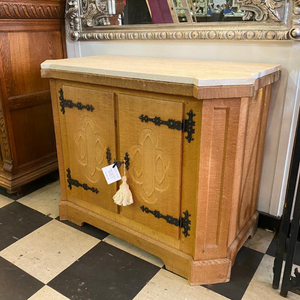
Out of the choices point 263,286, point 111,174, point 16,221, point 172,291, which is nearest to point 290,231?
point 263,286

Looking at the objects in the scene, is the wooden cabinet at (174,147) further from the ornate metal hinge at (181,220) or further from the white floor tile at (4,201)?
the white floor tile at (4,201)

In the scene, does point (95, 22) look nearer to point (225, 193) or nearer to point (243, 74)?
point (243, 74)

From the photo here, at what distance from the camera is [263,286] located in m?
1.32

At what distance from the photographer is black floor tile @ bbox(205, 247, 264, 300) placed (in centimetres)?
129

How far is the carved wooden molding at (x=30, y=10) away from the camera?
66.6 inches

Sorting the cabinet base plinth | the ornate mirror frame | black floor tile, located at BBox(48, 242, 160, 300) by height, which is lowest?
black floor tile, located at BBox(48, 242, 160, 300)

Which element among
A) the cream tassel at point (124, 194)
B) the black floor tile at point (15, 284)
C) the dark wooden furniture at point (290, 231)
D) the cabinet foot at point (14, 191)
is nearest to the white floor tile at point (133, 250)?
the cream tassel at point (124, 194)

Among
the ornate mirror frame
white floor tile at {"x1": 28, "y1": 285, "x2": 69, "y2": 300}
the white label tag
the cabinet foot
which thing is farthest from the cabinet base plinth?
the ornate mirror frame

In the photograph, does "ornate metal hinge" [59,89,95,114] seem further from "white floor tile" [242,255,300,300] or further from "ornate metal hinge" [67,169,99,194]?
"white floor tile" [242,255,300,300]

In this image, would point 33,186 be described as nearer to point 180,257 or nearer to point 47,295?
point 47,295

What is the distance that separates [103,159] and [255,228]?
2.85 ft

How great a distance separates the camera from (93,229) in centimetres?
170

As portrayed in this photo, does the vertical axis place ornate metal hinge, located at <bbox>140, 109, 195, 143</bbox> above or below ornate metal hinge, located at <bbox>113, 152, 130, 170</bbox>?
above

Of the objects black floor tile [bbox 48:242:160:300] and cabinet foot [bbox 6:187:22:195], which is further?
cabinet foot [bbox 6:187:22:195]
